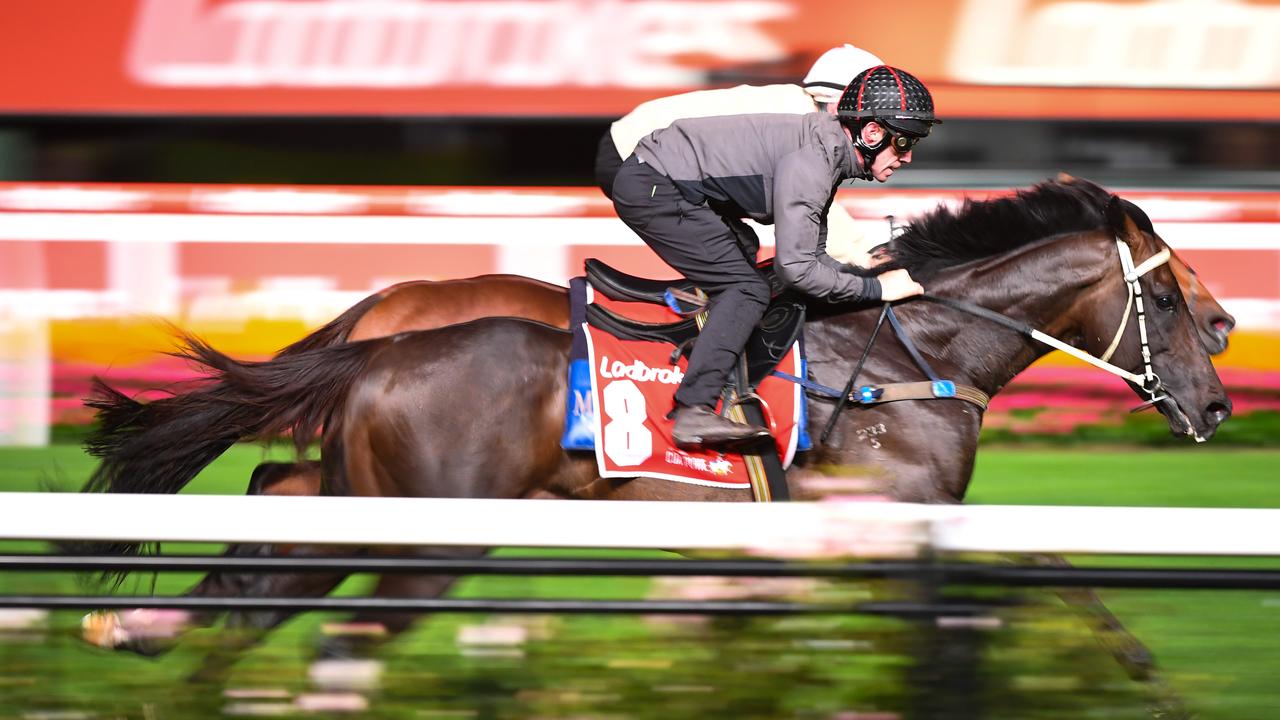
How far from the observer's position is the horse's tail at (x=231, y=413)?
3551mm

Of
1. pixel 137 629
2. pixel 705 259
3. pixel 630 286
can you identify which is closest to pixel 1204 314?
pixel 705 259

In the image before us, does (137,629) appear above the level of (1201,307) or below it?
below

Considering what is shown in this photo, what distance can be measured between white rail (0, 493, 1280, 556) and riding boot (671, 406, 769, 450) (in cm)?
146

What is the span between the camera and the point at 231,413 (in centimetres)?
358

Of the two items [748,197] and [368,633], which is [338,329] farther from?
[368,633]

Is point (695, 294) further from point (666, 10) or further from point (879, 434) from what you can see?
point (666, 10)

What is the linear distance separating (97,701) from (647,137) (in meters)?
2.32

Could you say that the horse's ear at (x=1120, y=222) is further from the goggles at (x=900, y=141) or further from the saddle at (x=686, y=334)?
the saddle at (x=686, y=334)

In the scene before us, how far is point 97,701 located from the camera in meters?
2.00

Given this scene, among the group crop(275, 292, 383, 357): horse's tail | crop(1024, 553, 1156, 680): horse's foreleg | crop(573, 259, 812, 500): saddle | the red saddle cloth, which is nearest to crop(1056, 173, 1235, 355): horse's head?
crop(573, 259, 812, 500): saddle

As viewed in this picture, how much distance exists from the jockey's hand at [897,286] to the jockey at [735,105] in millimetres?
323

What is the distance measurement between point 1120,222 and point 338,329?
2382 mm

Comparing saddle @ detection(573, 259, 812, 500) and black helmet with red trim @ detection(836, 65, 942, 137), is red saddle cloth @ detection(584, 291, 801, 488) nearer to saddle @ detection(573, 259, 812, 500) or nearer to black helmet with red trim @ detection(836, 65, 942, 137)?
saddle @ detection(573, 259, 812, 500)

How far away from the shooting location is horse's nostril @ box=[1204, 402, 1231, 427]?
380cm
